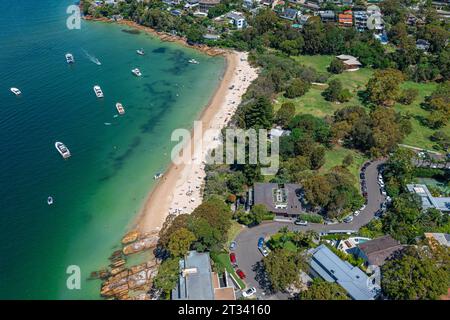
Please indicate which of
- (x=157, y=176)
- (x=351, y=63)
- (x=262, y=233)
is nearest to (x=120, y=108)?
(x=157, y=176)

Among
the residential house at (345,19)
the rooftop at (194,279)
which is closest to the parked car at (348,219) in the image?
the rooftop at (194,279)

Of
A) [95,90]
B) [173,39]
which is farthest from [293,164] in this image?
[173,39]

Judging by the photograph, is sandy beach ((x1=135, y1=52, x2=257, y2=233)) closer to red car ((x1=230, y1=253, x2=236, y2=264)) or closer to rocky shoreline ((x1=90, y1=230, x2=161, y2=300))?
rocky shoreline ((x1=90, y1=230, x2=161, y2=300))

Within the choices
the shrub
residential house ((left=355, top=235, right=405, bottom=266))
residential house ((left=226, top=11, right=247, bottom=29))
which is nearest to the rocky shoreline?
residential house ((left=355, top=235, right=405, bottom=266))

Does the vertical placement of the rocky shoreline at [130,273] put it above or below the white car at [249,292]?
below

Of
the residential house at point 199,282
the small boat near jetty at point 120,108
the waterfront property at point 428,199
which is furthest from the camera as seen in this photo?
the small boat near jetty at point 120,108

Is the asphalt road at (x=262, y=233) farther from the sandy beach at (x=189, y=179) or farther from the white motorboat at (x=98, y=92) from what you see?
the white motorboat at (x=98, y=92)

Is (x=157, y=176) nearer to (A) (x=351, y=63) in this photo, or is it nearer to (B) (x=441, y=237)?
(B) (x=441, y=237)
